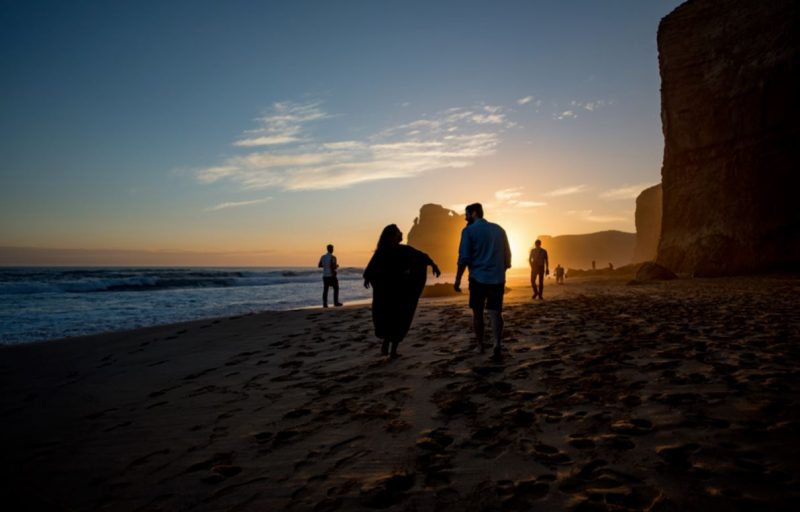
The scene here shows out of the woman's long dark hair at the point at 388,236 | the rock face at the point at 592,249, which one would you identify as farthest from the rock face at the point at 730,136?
the rock face at the point at 592,249

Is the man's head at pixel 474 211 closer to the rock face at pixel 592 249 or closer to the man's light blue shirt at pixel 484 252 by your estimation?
the man's light blue shirt at pixel 484 252

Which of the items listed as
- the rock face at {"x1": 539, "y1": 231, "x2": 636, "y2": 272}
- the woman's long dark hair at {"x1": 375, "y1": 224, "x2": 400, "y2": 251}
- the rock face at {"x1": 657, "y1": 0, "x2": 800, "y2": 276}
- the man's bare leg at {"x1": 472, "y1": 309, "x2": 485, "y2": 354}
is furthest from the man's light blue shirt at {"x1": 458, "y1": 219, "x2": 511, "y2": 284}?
the rock face at {"x1": 539, "y1": 231, "x2": 636, "y2": 272}

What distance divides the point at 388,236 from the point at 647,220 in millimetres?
81036

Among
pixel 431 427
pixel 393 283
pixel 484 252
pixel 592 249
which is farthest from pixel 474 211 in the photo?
pixel 592 249

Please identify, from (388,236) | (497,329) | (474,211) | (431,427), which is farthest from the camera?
(388,236)

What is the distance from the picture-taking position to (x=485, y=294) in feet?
18.4

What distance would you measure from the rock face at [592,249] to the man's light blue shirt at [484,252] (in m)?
162

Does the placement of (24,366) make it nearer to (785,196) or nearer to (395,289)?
(395,289)

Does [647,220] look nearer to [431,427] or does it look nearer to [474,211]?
[474,211]

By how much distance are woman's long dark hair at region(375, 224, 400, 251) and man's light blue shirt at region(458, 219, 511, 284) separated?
1.09 metres

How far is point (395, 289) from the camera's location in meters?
5.96

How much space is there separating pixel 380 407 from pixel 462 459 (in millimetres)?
1189

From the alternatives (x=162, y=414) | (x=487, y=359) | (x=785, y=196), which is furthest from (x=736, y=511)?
(x=785, y=196)

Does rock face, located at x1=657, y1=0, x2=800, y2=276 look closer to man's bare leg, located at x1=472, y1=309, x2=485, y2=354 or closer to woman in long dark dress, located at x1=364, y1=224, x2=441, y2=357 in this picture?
man's bare leg, located at x1=472, y1=309, x2=485, y2=354
